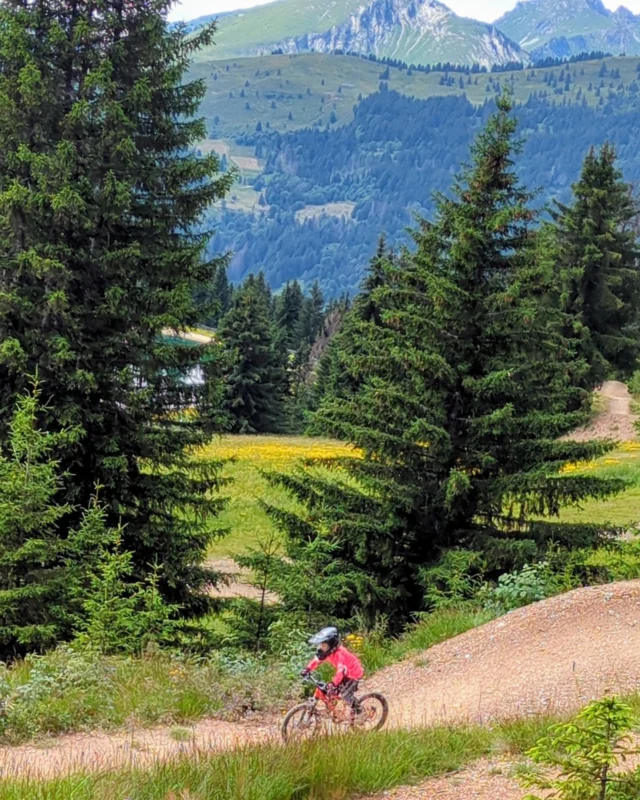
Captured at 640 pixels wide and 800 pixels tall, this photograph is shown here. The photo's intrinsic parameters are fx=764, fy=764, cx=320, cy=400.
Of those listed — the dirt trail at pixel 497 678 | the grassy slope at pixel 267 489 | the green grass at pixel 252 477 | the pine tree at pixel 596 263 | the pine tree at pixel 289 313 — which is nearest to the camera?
the dirt trail at pixel 497 678

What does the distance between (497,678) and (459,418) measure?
488cm

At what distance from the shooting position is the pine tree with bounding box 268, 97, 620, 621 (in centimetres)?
1234

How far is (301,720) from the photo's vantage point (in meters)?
6.88

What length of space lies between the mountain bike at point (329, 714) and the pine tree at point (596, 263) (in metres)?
31.9

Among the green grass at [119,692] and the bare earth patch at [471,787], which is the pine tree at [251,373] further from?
the bare earth patch at [471,787]

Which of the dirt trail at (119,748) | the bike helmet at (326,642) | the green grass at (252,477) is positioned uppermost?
the bike helmet at (326,642)

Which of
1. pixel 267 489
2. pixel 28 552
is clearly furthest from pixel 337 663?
pixel 267 489

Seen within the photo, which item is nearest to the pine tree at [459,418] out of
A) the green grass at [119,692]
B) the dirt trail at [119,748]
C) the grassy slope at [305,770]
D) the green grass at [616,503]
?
the green grass at [119,692]

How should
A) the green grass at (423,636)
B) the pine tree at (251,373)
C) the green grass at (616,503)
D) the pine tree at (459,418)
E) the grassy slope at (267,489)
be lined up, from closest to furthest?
1. the green grass at (423,636)
2. the pine tree at (459,418)
3. the green grass at (616,503)
4. the grassy slope at (267,489)
5. the pine tree at (251,373)

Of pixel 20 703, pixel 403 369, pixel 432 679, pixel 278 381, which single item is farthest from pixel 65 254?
pixel 278 381

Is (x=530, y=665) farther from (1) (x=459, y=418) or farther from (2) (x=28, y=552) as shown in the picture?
(2) (x=28, y=552)

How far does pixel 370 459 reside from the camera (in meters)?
13.2

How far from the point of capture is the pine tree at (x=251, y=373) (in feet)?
163

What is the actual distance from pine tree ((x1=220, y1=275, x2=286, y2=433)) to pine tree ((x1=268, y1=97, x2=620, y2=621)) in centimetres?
3623
